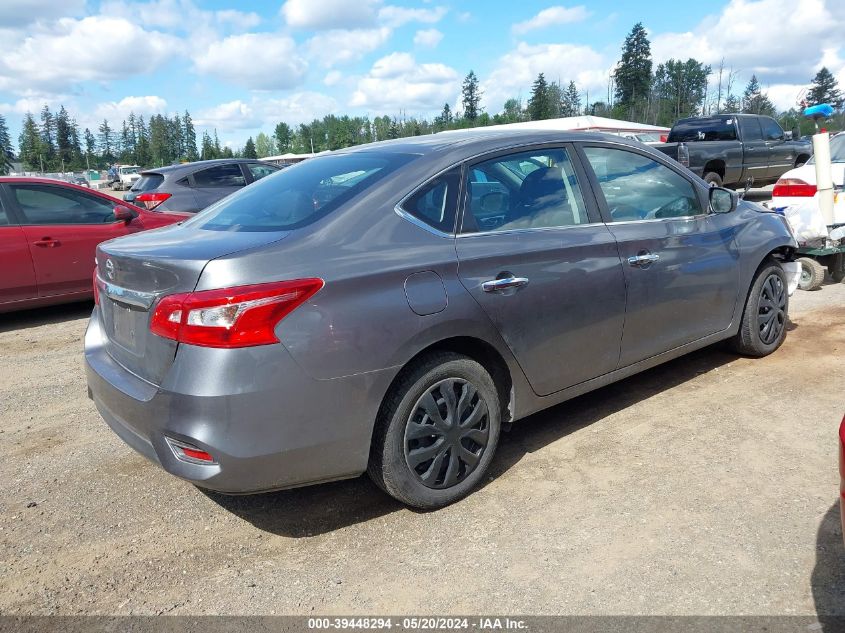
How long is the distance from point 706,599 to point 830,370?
3.00 metres

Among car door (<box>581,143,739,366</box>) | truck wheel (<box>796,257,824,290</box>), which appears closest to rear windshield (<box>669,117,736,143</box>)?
truck wheel (<box>796,257,824,290</box>)

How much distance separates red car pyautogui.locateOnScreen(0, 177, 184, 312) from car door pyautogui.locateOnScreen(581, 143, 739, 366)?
214 inches

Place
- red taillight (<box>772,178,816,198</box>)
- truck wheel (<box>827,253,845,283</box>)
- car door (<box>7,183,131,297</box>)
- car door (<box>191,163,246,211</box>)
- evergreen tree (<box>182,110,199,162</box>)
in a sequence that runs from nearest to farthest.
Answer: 1. car door (<box>7,183,131,297</box>)
2. red taillight (<box>772,178,816,198</box>)
3. truck wheel (<box>827,253,845,283</box>)
4. car door (<box>191,163,246,211</box>)
5. evergreen tree (<box>182,110,199,162</box>)

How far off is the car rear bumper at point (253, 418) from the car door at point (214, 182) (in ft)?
27.5

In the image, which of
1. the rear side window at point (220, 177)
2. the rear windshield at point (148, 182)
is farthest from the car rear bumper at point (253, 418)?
the rear windshield at point (148, 182)

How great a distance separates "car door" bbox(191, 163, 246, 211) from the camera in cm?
1072

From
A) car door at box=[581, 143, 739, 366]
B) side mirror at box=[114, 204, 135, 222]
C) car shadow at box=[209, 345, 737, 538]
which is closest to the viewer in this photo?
car shadow at box=[209, 345, 737, 538]

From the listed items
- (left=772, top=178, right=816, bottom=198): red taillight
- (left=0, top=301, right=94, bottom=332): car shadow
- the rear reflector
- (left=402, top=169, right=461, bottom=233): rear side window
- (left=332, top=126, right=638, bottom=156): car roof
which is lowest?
(left=0, top=301, right=94, bottom=332): car shadow

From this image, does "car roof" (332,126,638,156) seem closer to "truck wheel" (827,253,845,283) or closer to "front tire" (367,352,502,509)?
"front tire" (367,352,502,509)

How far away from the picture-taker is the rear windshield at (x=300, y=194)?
3.07m

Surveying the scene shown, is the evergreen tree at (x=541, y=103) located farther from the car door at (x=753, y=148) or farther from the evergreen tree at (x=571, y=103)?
the car door at (x=753, y=148)

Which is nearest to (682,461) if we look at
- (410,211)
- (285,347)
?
(410,211)

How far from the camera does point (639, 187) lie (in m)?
4.13

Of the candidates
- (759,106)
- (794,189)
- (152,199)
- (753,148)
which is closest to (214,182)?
(152,199)
